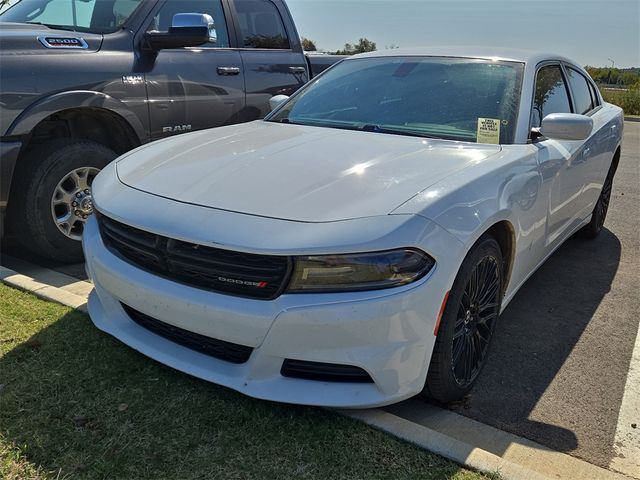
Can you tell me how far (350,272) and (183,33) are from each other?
9.64ft

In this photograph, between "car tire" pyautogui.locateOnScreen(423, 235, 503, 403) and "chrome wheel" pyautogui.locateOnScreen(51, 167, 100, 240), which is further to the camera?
"chrome wheel" pyautogui.locateOnScreen(51, 167, 100, 240)

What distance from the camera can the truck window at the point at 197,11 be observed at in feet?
15.4

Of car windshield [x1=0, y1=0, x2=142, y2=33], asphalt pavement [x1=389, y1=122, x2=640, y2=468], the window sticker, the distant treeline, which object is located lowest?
the distant treeline

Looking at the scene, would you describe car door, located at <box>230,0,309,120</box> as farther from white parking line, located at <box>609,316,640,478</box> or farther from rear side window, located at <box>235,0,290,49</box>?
white parking line, located at <box>609,316,640,478</box>

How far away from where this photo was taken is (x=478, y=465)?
223 centimetres

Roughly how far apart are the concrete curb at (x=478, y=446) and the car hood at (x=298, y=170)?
2.90ft

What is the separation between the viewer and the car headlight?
219 centimetres

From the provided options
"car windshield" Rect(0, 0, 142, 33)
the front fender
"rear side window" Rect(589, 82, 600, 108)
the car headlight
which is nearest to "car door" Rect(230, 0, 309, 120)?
"car windshield" Rect(0, 0, 142, 33)

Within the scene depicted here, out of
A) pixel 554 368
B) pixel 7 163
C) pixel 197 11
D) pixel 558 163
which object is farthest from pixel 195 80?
pixel 554 368

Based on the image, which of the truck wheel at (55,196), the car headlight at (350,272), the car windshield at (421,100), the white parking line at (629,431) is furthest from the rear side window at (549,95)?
the truck wheel at (55,196)

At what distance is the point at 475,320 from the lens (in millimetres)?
2793

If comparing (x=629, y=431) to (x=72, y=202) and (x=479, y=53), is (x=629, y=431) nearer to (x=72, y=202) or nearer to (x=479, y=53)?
(x=479, y=53)

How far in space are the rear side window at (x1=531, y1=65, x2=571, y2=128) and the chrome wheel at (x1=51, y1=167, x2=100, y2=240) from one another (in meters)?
3.01

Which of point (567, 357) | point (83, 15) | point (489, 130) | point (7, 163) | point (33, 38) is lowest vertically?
point (567, 357)
